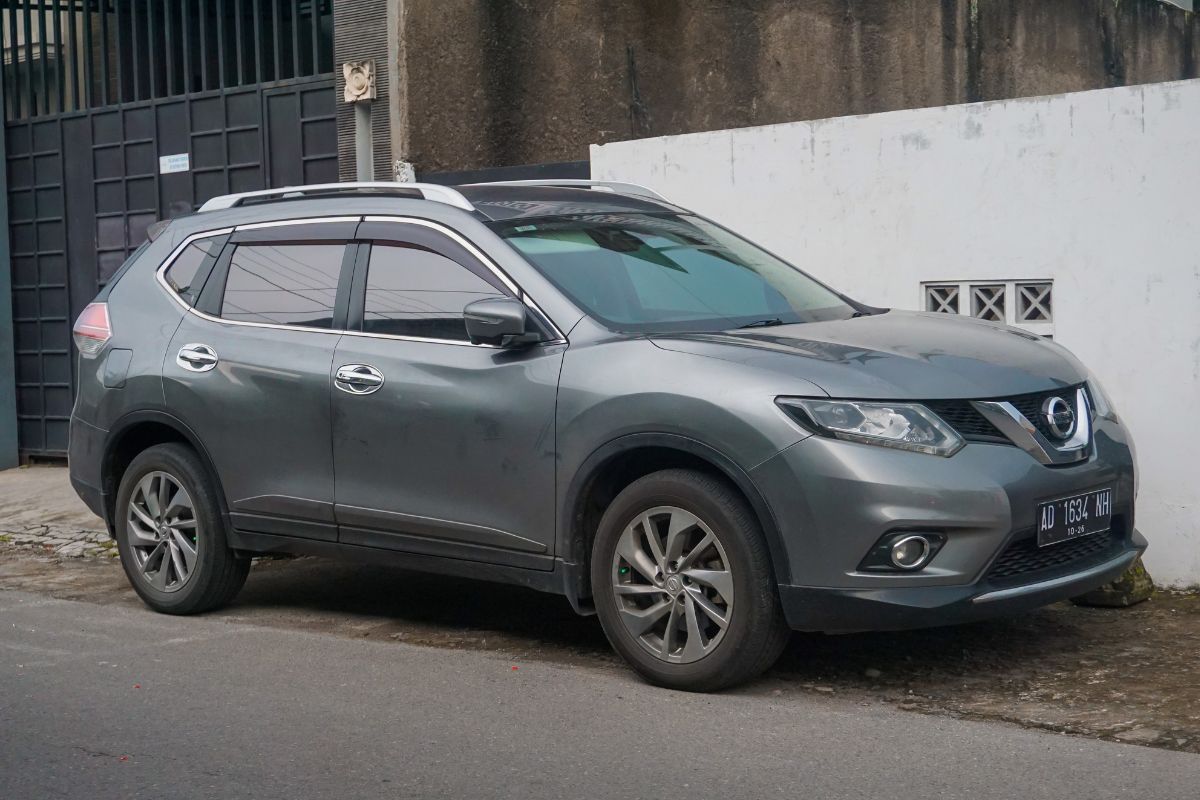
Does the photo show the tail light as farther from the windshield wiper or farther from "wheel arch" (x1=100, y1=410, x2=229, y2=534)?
the windshield wiper

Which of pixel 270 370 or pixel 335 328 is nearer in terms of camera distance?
pixel 335 328

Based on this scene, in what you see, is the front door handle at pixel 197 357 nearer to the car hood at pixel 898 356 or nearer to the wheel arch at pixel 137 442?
the wheel arch at pixel 137 442

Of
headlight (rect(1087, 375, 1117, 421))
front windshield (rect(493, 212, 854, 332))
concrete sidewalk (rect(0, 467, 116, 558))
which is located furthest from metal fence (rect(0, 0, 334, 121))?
headlight (rect(1087, 375, 1117, 421))

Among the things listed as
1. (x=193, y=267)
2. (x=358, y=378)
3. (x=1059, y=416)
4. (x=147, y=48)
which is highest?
(x=147, y=48)

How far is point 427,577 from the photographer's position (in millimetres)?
7926

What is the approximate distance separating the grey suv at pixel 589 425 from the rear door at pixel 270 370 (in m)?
0.01

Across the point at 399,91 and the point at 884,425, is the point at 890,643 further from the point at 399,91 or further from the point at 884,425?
the point at 399,91

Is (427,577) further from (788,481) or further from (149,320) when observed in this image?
(788,481)

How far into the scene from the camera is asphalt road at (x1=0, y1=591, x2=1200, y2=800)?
4.38m

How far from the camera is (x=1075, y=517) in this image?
5.33 m

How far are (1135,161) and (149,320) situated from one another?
4.56 m

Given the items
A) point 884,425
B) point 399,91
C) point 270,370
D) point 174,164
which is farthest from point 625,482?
point 174,164

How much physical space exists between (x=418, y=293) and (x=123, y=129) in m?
7.27

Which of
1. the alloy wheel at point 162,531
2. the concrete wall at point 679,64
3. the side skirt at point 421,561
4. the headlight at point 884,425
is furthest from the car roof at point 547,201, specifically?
the concrete wall at point 679,64
